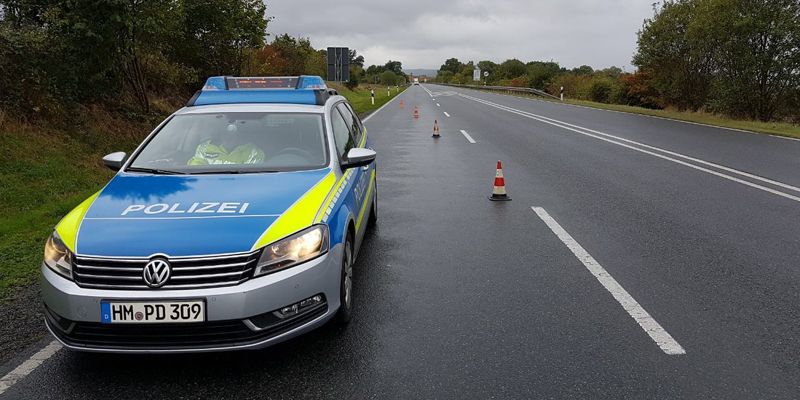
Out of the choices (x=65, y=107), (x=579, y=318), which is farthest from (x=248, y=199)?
(x=65, y=107)

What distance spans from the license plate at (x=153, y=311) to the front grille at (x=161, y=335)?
0.04 metres

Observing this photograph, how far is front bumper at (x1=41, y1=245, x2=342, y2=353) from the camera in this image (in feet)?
10.1

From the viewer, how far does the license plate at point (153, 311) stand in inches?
120

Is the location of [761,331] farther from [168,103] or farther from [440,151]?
[168,103]

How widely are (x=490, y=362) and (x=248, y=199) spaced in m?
1.83

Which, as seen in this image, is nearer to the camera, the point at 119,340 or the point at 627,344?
the point at 119,340

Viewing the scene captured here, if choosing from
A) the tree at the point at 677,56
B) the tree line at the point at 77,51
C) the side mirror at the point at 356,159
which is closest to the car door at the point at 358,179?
the side mirror at the point at 356,159

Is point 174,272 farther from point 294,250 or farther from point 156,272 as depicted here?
point 294,250

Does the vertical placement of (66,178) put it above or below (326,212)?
below

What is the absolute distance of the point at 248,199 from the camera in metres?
3.76

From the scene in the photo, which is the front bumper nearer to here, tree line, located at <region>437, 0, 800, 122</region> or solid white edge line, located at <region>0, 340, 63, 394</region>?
solid white edge line, located at <region>0, 340, 63, 394</region>

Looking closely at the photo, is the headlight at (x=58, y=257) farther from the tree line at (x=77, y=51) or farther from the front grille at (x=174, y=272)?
the tree line at (x=77, y=51)

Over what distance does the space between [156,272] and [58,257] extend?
72cm

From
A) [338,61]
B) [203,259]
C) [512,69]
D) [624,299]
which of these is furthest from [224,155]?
[512,69]
